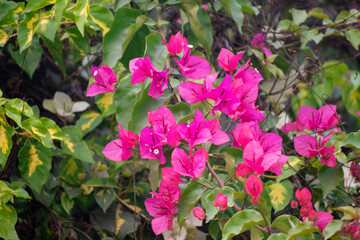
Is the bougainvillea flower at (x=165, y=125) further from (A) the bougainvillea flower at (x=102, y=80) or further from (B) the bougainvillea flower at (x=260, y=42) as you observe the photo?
(B) the bougainvillea flower at (x=260, y=42)

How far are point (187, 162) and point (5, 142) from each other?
429mm

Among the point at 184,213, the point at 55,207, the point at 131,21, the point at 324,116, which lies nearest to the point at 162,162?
the point at 184,213

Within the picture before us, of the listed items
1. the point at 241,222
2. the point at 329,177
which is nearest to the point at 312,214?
the point at 241,222

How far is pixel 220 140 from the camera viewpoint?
68 cm

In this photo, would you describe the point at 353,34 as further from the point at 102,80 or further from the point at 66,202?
the point at 66,202

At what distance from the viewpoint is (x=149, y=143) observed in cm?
68

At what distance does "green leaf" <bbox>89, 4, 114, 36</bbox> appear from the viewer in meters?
0.94

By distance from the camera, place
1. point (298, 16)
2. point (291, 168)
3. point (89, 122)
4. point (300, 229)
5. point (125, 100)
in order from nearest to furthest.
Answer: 1. point (300, 229)
2. point (125, 100)
3. point (291, 168)
4. point (89, 122)
5. point (298, 16)

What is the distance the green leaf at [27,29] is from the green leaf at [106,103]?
0.27 m

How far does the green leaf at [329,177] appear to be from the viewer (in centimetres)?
91

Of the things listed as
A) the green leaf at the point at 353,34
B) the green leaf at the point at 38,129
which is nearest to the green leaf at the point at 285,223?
the green leaf at the point at 38,129

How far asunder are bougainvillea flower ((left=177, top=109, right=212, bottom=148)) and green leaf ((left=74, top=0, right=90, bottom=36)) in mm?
319

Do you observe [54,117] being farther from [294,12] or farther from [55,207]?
[294,12]

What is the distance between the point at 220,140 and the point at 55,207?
62cm
